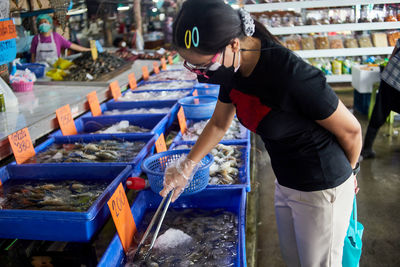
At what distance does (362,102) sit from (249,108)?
5717mm

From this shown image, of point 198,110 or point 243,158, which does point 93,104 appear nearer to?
point 198,110

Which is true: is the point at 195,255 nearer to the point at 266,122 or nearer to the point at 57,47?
the point at 266,122

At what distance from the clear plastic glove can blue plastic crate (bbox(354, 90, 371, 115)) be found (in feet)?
17.8

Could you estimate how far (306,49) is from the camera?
8.05 metres

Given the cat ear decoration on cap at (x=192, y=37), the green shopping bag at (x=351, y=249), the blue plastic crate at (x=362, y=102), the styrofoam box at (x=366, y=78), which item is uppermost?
the cat ear decoration on cap at (x=192, y=37)

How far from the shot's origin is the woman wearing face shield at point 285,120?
124 cm

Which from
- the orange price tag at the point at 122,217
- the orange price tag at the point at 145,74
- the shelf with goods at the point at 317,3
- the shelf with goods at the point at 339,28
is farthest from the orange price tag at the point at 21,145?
the shelf with goods at the point at 317,3

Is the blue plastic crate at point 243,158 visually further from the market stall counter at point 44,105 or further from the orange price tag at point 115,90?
the orange price tag at point 115,90

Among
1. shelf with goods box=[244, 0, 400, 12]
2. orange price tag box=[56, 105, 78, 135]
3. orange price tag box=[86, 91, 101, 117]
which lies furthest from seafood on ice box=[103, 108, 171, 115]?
shelf with goods box=[244, 0, 400, 12]

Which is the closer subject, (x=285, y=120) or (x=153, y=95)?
(x=285, y=120)

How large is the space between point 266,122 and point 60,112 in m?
2.26

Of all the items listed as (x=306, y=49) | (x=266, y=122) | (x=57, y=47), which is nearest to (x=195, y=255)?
(x=266, y=122)

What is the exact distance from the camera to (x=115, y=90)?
427 cm

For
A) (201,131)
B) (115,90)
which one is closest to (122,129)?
(201,131)
